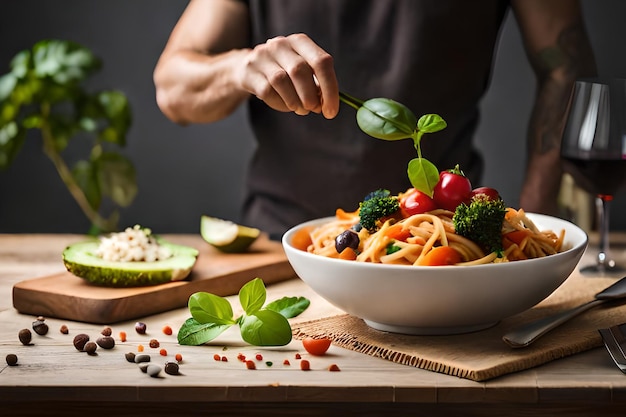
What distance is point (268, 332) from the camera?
135cm

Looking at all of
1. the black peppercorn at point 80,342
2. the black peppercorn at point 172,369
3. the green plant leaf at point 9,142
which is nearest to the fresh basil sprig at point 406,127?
the black peppercorn at point 172,369

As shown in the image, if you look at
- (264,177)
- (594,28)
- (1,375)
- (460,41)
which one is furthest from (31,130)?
(1,375)

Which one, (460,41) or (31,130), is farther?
(31,130)

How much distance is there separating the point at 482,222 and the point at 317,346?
0.31 m

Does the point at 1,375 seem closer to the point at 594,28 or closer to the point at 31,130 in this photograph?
the point at 31,130

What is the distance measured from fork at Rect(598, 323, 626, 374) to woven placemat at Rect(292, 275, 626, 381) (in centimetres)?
2

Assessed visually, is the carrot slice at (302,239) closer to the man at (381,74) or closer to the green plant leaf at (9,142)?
the man at (381,74)

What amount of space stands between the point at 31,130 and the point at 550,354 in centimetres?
299

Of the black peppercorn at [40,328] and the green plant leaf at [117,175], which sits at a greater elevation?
the black peppercorn at [40,328]

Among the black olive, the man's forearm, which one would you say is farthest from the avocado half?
the man's forearm

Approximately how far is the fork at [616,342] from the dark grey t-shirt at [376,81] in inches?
43.8

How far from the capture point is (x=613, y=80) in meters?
1.63

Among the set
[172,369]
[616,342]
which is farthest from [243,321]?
[616,342]

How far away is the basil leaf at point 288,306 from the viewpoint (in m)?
1.53
